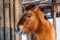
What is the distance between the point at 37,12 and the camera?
4.68 ft

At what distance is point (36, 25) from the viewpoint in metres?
1.43

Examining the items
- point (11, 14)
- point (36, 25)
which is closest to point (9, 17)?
point (11, 14)

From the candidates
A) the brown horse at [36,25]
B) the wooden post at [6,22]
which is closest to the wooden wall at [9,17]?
the wooden post at [6,22]

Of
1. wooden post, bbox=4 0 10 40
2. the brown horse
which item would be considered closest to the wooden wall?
wooden post, bbox=4 0 10 40

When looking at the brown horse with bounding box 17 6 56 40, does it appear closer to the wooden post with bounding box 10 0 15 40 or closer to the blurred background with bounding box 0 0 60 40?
the blurred background with bounding box 0 0 60 40

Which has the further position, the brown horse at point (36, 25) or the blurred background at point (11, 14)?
the blurred background at point (11, 14)

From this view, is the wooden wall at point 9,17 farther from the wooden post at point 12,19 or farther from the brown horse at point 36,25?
the brown horse at point 36,25

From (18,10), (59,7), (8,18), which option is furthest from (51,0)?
(8,18)

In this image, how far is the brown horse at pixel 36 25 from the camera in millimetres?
1367

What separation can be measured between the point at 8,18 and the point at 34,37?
29.3 inches

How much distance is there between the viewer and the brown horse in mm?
1367

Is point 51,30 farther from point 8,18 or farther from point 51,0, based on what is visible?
point 8,18

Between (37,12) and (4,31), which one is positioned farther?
(4,31)

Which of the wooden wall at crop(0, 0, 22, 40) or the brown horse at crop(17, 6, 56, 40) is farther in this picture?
the wooden wall at crop(0, 0, 22, 40)
